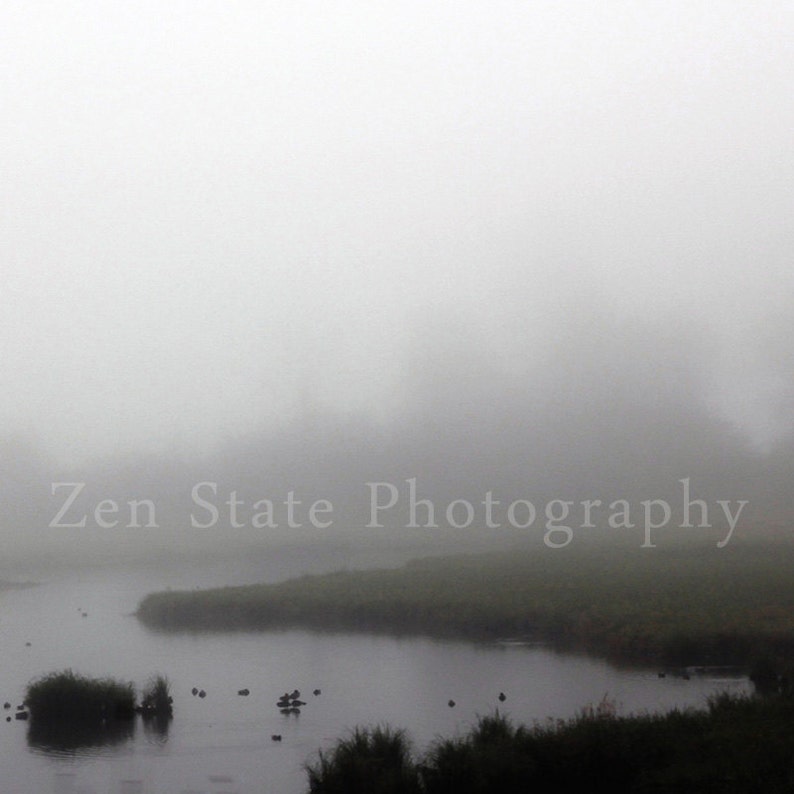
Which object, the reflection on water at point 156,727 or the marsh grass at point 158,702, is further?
the marsh grass at point 158,702

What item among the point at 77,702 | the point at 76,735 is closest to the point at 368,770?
the point at 76,735

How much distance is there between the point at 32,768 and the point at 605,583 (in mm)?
27019

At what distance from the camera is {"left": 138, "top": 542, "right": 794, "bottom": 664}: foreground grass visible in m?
25.7

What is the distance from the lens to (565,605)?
109ft

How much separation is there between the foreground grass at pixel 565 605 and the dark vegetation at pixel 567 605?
1.8 inches

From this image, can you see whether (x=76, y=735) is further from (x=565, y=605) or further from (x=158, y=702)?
(x=565, y=605)

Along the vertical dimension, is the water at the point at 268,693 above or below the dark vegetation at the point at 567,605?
below

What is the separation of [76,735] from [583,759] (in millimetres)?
9540

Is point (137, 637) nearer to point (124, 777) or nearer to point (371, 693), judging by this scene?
point (371, 693)

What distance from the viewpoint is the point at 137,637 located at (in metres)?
34.9

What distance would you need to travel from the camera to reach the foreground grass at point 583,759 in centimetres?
1112

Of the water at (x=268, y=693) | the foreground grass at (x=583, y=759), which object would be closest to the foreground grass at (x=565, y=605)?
the water at (x=268, y=693)

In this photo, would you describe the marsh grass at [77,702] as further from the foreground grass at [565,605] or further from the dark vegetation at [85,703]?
the foreground grass at [565,605]

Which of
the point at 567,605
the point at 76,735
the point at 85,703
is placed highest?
the point at 567,605
